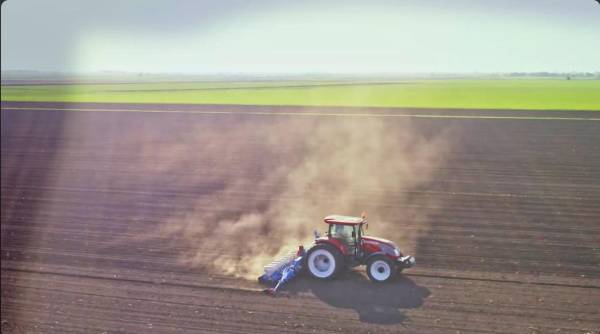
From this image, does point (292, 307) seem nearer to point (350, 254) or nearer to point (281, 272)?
point (281, 272)

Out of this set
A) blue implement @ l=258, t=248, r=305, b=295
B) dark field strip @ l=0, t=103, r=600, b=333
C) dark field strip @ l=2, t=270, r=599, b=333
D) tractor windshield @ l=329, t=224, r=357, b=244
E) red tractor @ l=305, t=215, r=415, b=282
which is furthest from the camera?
tractor windshield @ l=329, t=224, r=357, b=244

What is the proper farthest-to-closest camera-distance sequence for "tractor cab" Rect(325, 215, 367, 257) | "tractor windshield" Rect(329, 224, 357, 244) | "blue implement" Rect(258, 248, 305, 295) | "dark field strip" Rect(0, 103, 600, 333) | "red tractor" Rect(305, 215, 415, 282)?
"tractor windshield" Rect(329, 224, 357, 244)
"tractor cab" Rect(325, 215, 367, 257)
"red tractor" Rect(305, 215, 415, 282)
"blue implement" Rect(258, 248, 305, 295)
"dark field strip" Rect(0, 103, 600, 333)

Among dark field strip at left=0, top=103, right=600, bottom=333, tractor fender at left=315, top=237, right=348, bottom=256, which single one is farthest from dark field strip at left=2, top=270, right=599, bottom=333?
tractor fender at left=315, top=237, right=348, bottom=256

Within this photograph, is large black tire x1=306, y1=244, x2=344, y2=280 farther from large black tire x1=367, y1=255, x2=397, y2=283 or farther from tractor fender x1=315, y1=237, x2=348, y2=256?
large black tire x1=367, y1=255, x2=397, y2=283

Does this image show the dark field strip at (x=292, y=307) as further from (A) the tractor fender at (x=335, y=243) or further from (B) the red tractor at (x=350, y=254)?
(A) the tractor fender at (x=335, y=243)

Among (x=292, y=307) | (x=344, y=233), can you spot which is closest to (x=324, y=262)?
(x=344, y=233)
